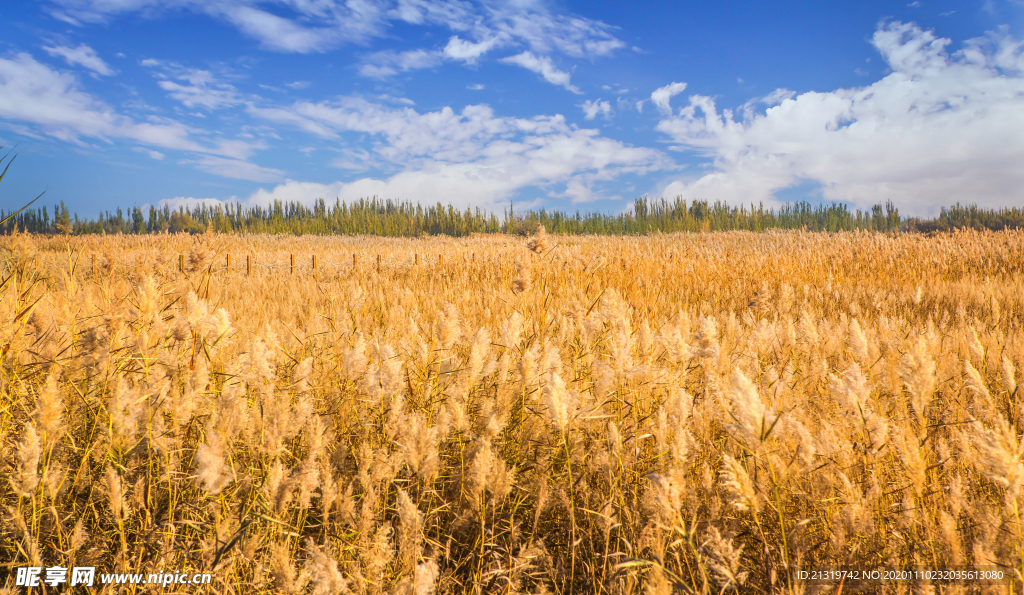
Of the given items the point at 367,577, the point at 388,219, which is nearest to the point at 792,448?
the point at 367,577

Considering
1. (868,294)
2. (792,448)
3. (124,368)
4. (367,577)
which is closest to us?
(367,577)

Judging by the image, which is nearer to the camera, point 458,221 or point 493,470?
point 493,470

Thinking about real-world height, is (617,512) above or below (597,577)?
above

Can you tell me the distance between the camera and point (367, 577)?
1.25m

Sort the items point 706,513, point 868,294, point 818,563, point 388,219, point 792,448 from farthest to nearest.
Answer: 1. point 388,219
2. point 868,294
3. point 792,448
4. point 706,513
5. point 818,563

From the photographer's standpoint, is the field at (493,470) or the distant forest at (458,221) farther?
the distant forest at (458,221)

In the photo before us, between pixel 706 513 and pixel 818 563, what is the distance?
348mm

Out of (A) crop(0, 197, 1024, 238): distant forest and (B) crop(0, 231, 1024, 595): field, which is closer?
(B) crop(0, 231, 1024, 595): field

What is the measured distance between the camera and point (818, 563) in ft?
4.43

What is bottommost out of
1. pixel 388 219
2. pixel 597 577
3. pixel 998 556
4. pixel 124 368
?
pixel 597 577

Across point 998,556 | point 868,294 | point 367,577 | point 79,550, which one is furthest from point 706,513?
point 868,294

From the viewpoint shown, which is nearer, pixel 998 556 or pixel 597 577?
pixel 998 556

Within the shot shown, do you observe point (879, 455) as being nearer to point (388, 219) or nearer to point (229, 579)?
point (229, 579)

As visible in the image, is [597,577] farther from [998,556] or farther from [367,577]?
[998,556]
